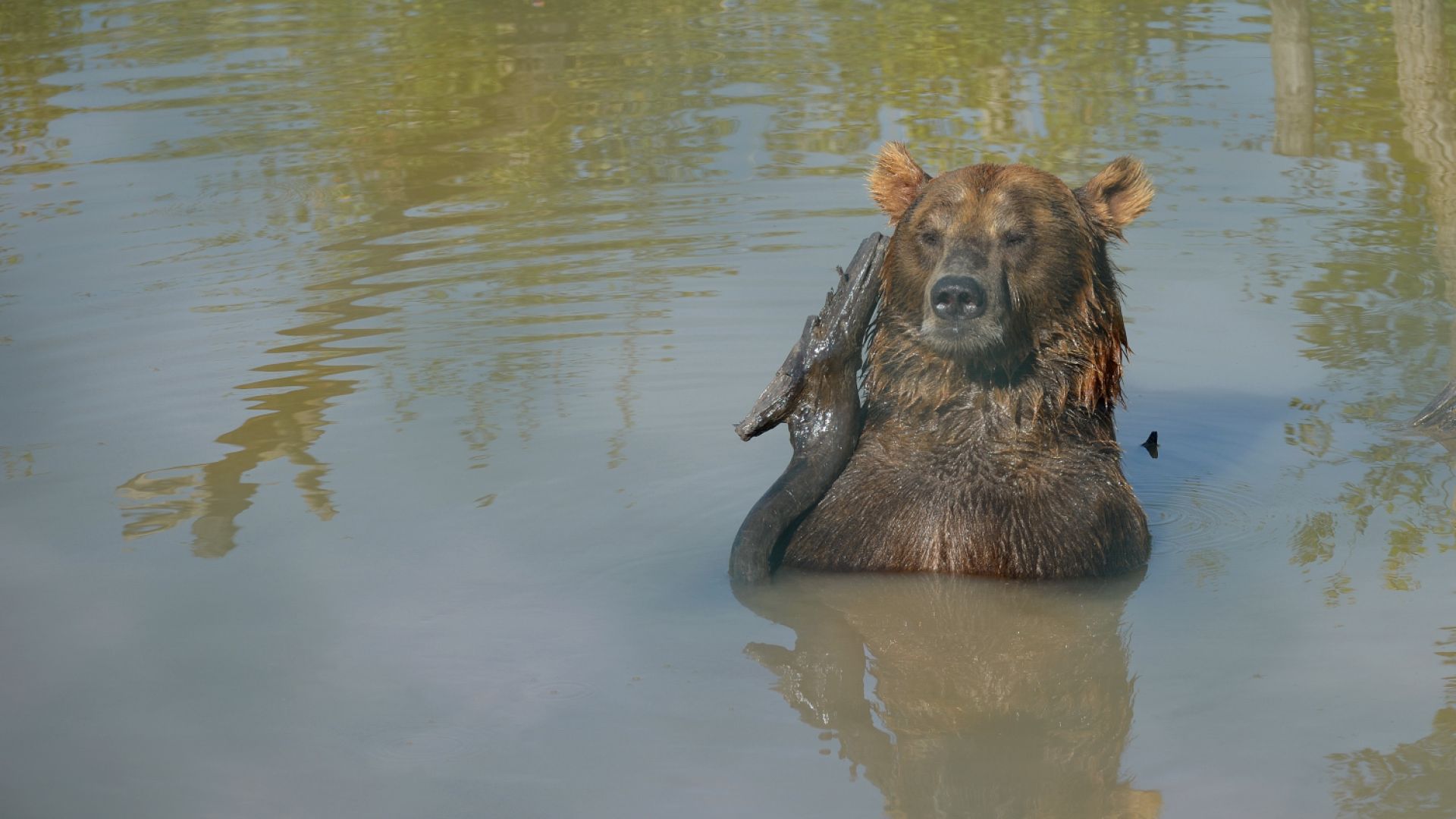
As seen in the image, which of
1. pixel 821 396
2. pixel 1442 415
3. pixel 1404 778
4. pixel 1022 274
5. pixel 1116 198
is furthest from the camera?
pixel 1442 415

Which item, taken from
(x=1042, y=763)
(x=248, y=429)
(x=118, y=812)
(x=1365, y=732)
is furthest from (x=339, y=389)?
(x=1365, y=732)

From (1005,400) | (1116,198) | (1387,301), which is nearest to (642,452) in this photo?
(1005,400)

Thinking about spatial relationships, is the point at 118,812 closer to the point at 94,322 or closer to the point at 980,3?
the point at 94,322

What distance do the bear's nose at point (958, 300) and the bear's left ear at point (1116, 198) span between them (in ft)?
2.63

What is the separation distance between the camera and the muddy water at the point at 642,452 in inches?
203

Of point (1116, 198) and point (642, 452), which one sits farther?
A: point (642, 452)

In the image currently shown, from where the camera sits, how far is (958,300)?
6070 mm

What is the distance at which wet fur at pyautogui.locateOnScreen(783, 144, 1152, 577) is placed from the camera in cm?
629

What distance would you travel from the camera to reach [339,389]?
28.2 feet

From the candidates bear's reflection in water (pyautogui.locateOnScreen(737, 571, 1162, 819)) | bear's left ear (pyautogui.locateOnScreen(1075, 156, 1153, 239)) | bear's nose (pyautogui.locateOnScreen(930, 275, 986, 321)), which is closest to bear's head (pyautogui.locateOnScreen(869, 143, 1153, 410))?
bear's left ear (pyautogui.locateOnScreen(1075, 156, 1153, 239))

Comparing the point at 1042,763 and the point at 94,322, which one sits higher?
the point at 94,322

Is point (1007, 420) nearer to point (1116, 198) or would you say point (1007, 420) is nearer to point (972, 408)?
point (972, 408)

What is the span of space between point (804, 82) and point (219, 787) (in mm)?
11057

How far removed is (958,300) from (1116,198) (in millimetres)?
985
